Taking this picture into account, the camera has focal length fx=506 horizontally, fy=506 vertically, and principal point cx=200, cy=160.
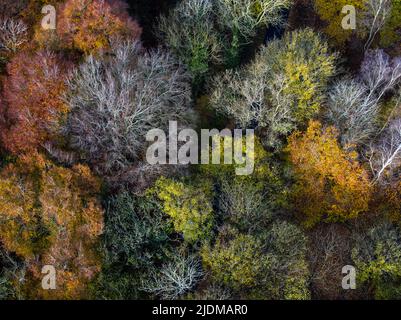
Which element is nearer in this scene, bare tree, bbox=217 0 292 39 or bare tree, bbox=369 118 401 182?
bare tree, bbox=369 118 401 182

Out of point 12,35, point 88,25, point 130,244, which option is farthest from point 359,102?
point 12,35

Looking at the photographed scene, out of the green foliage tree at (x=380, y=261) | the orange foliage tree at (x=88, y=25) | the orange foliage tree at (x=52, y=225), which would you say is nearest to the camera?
the orange foliage tree at (x=52, y=225)

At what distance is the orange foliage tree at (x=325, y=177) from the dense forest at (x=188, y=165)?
0.11 meters

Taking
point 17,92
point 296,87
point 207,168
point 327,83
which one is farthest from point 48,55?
point 327,83

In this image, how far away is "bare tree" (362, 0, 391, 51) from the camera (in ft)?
136

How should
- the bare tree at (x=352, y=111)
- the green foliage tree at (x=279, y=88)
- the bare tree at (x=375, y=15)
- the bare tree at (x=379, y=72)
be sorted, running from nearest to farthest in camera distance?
the green foliage tree at (x=279, y=88), the bare tree at (x=352, y=111), the bare tree at (x=379, y=72), the bare tree at (x=375, y=15)

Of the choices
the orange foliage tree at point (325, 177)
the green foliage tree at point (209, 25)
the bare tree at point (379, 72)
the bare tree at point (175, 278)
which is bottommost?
the bare tree at point (175, 278)

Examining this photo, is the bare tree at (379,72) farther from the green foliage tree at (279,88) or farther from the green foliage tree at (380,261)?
the green foliage tree at (380,261)

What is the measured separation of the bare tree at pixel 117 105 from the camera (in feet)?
115

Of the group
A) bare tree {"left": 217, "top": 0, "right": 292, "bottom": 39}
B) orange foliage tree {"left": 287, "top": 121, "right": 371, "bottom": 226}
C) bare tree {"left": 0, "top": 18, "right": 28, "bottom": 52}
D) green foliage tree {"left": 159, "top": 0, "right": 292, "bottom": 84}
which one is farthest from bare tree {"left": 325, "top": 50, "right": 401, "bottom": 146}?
bare tree {"left": 0, "top": 18, "right": 28, "bottom": 52}

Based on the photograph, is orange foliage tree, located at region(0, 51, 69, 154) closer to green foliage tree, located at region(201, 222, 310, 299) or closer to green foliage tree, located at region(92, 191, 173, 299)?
green foliage tree, located at region(92, 191, 173, 299)

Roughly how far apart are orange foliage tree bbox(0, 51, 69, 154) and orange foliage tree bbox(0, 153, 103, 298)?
238 cm

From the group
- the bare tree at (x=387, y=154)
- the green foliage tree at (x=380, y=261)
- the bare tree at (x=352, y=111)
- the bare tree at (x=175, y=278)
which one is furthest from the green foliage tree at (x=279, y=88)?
the bare tree at (x=175, y=278)

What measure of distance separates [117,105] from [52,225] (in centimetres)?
916
